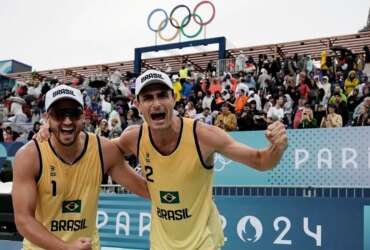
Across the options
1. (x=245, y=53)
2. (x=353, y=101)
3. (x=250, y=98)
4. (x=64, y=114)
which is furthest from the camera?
(x=245, y=53)

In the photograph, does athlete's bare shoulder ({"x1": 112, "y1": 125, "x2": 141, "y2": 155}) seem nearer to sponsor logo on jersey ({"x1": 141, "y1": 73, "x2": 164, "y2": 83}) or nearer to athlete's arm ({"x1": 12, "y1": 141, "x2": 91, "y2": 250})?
sponsor logo on jersey ({"x1": 141, "y1": 73, "x2": 164, "y2": 83})

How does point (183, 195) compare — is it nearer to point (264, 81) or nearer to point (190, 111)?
point (190, 111)

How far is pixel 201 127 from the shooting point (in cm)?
349

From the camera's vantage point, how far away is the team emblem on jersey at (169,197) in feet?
11.3

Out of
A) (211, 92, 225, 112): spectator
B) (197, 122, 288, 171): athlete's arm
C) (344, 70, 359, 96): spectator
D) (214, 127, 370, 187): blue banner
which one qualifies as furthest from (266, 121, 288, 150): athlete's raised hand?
(211, 92, 225, 112): spectator

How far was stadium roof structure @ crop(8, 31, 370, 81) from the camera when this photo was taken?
62.1ft

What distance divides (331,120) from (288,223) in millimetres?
4582

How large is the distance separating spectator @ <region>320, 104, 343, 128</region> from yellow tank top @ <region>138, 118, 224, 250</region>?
7370 millimetres

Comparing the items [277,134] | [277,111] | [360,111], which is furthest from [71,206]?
[277,111]

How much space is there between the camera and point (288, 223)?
252 inches

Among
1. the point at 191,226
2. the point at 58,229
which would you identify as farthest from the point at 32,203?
the point at 191,226

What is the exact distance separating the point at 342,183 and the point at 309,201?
→ 157 centimetres

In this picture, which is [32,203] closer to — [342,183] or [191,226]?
[191,226]

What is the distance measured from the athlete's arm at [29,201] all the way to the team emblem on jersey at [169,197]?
2.39ft
